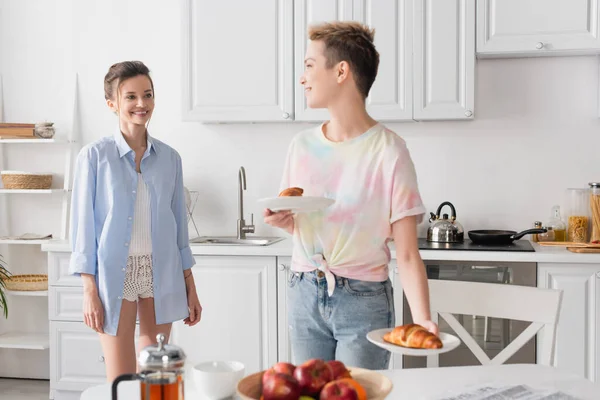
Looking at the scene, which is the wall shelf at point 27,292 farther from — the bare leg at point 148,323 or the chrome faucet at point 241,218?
the bare leg at point 148,323

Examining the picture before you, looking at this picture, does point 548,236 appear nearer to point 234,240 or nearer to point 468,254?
point 468,254

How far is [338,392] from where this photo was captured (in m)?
1.08

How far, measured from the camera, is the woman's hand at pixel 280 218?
1803 millimetres

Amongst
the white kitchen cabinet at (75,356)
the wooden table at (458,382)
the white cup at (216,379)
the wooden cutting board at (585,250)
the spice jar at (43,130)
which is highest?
the spice jar at (43,130)

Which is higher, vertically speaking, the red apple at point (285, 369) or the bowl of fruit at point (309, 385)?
the red apple at point (285, 369)

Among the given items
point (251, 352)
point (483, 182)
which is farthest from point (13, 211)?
point (483, 182)

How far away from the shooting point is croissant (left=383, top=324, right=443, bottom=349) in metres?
1.38

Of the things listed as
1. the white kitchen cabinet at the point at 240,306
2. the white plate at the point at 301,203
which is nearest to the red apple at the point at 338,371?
the white plate at the point at 301,203

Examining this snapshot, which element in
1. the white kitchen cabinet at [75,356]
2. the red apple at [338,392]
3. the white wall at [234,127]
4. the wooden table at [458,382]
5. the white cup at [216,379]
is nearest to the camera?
the red apple at [338,392]

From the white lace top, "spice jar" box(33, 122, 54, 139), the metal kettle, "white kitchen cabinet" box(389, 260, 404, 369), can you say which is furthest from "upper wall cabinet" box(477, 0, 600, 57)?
"spice jar" box(33, 122, 54, 139)

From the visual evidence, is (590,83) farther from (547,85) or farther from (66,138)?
(66,138)

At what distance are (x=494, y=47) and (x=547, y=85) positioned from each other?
46 centimetres

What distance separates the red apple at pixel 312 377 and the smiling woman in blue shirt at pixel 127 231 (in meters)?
1.42

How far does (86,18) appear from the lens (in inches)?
160
